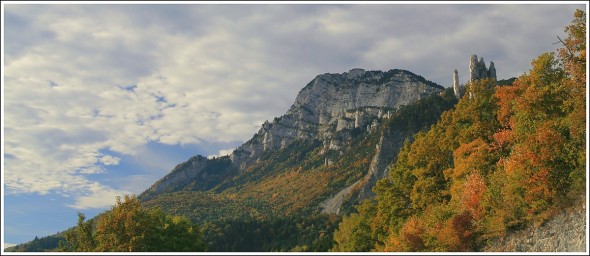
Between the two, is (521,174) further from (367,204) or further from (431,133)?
(367,204)

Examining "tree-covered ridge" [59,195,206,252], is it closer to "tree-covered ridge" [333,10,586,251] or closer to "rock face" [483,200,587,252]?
"tree-covered ridge" [333,10,586,251]

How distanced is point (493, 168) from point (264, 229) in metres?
136

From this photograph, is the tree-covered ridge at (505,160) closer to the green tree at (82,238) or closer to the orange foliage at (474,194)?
the orange foliage at (474,194)

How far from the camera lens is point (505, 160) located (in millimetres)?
40219

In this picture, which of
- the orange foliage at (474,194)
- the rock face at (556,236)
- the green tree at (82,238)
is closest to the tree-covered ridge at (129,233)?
the green tree at (82,238)

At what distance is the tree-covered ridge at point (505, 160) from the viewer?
105 feet

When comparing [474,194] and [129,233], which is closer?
[474,194]

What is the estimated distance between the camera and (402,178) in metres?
60.2

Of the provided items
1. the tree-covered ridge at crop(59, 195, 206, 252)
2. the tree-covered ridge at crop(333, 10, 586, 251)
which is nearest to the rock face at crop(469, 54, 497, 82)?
the tree-covered ridge at crop(333, 10, 586, 251)

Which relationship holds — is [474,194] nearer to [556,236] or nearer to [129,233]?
[556,236]

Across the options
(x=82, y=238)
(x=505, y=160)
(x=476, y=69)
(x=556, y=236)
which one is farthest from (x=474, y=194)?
(x=476, y=69)

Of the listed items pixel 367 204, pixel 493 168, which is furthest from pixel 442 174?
pixel 367 204

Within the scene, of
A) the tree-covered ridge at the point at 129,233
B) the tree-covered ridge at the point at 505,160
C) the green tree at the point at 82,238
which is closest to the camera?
the tree-covered ridge at the point at 505,160

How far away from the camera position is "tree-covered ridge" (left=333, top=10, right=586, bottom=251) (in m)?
32.2
